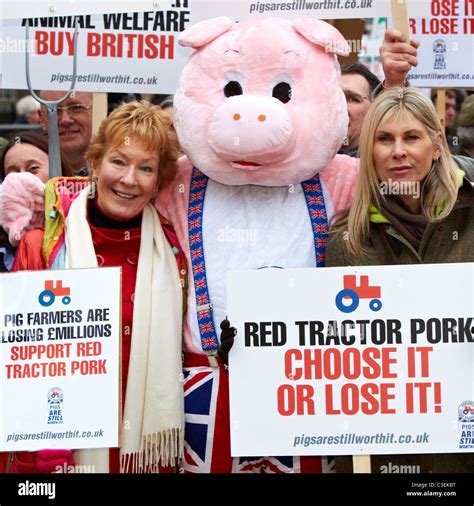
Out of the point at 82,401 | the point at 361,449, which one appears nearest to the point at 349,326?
the point at 361,449

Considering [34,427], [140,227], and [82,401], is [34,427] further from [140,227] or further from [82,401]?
[140,227]

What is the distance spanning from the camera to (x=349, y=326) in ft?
13.7

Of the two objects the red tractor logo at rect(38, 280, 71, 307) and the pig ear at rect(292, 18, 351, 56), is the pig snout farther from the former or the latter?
the red tractor logo at rect(38, 280, 71, 307)

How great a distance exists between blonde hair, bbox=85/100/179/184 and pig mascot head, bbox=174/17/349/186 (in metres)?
0.10

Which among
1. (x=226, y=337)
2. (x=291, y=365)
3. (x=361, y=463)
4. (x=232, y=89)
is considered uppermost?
(x=232, y=89)

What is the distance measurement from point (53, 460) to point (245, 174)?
1.42 metres

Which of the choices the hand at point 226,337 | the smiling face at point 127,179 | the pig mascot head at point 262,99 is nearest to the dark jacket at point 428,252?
the pig mascot head at point 262,99

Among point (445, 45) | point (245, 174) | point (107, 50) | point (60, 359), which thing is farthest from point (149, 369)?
point (445, 45)

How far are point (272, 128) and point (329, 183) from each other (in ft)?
1.40

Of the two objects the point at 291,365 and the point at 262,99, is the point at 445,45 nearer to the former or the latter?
the point at 262,99

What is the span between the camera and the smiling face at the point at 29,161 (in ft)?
15.9

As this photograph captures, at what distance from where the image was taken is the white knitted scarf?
170 inches

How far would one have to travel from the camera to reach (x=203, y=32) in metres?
4.39

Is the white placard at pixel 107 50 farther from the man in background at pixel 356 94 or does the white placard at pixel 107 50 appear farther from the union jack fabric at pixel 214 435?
the union jack fabric at pixel 214 435
